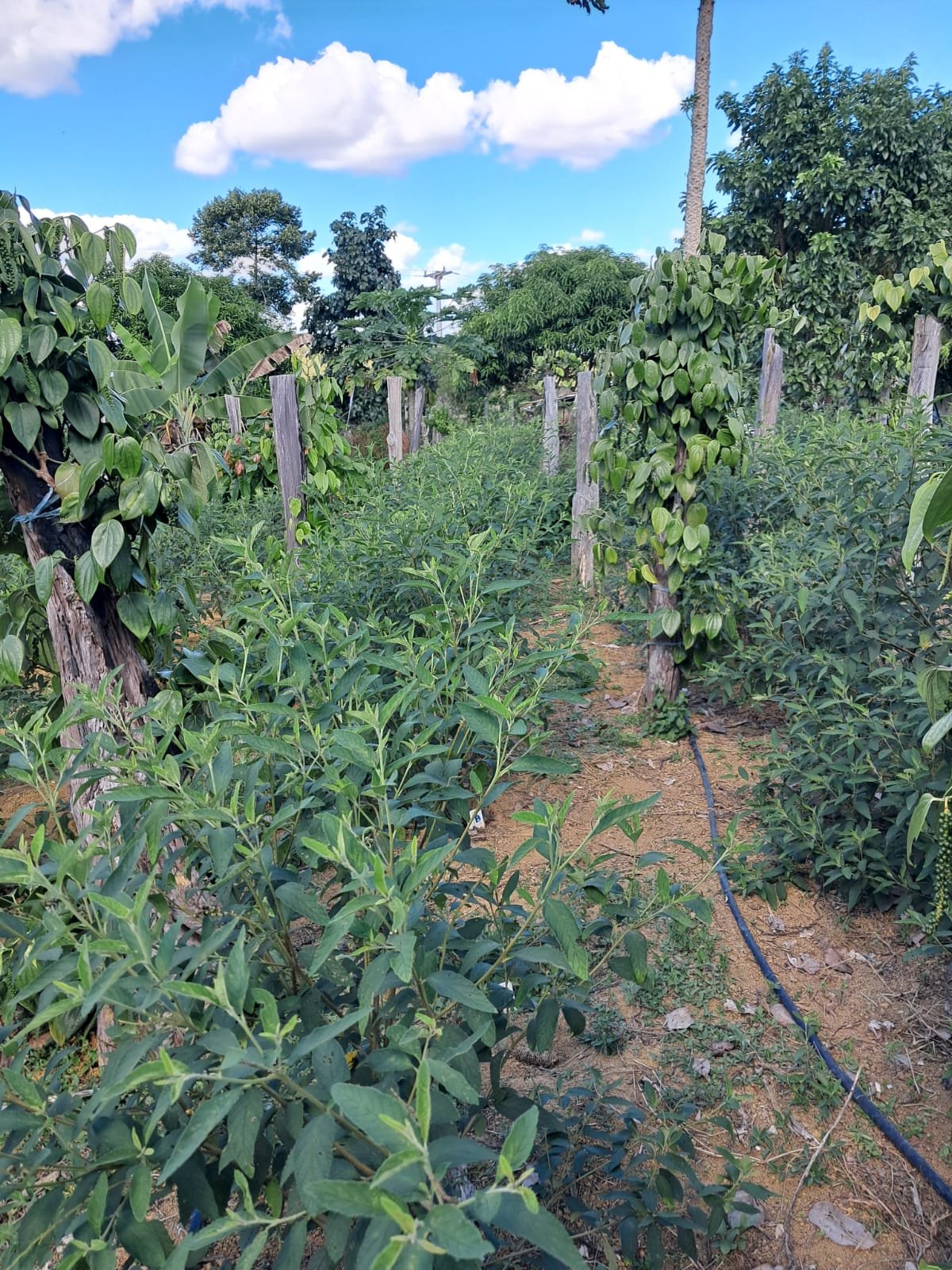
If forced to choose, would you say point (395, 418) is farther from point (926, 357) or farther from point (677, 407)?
point (677, 407)

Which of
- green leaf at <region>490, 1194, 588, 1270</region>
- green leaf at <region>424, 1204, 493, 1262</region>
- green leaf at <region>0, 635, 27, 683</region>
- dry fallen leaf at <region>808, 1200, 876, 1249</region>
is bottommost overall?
dry fallen leaf at <region>808, 1200, 876, 1249</region>

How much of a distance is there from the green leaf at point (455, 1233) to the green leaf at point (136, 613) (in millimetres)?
1918

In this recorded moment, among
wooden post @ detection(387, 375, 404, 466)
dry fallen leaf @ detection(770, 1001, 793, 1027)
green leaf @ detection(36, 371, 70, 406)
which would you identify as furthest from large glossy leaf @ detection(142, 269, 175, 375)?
wooden post @ detection(387, 375, 404, 466)

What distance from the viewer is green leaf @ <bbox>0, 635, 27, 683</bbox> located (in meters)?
2.31

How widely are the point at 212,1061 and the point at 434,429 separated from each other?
14.7 meters

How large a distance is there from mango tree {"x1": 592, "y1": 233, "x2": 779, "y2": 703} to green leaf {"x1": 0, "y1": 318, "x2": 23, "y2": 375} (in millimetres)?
2701

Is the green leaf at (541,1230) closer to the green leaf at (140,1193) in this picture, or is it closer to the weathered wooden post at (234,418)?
the green leaf at (140,1193)

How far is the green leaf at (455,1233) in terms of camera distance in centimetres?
66

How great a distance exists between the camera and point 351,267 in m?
20.6

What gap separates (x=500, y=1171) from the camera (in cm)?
71

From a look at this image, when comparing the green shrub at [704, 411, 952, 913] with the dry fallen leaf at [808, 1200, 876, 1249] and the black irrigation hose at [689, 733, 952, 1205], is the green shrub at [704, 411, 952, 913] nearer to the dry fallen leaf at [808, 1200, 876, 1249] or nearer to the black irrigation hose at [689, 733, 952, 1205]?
the black irrigation hose at [689, 733, 952, 1205]

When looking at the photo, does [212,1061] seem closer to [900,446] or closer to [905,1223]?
[905,1223]

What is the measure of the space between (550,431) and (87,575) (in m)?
7.05

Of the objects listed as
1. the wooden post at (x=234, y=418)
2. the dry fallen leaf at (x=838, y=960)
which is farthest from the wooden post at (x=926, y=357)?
the wooden post at (x=234, y=418)
